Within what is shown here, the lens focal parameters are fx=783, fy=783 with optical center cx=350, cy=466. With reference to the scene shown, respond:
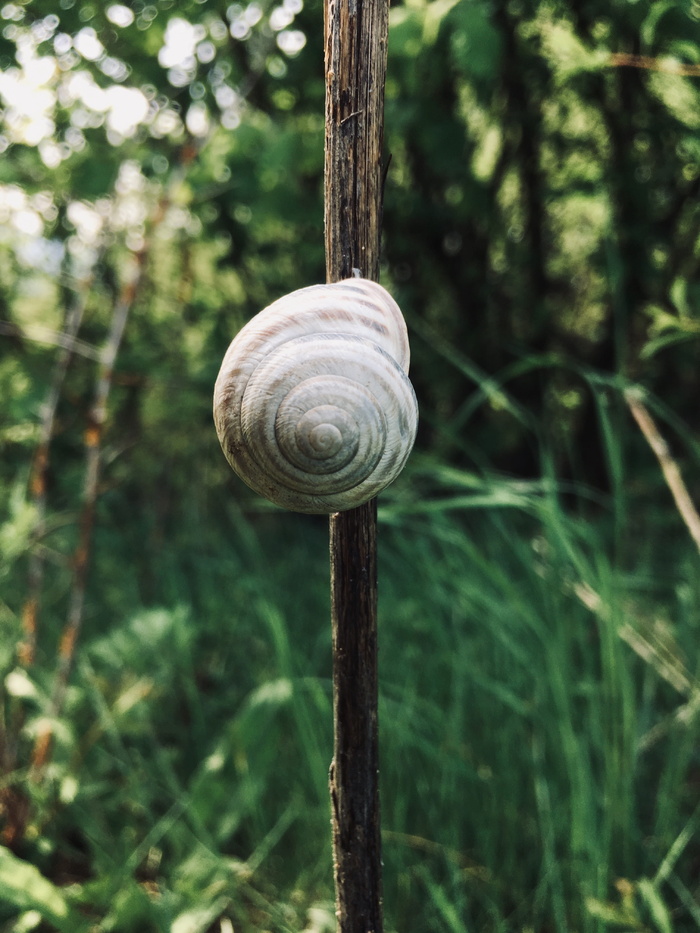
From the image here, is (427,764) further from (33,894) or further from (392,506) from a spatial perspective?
(33,894)

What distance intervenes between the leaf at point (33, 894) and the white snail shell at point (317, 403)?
3.14 feet

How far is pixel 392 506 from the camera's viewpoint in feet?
5.41

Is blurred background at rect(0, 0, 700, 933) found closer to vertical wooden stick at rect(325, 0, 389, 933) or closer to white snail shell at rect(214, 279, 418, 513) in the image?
vertical wooden stick at rect(325, 0, 389, 933)

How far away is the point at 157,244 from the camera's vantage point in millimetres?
3488

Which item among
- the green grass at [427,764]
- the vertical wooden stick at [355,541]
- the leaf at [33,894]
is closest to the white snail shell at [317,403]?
the vertical wooden stick at [355,541]

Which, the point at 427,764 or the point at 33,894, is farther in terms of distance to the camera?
the point at 427,764

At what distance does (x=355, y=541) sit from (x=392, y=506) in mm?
834

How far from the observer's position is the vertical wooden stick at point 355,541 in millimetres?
772

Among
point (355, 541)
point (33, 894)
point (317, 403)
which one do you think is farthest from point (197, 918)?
point (317, 403)

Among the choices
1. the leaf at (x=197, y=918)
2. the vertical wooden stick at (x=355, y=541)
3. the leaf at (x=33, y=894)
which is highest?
the vertical wooden stick at (x=355, y=541)

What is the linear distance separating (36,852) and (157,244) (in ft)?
8.42

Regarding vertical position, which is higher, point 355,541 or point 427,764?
point 355,541

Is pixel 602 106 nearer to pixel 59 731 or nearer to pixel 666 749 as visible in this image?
pixel 666 749

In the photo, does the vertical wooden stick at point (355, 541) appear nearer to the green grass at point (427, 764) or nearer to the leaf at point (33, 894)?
the green grass at point (427, 764)
